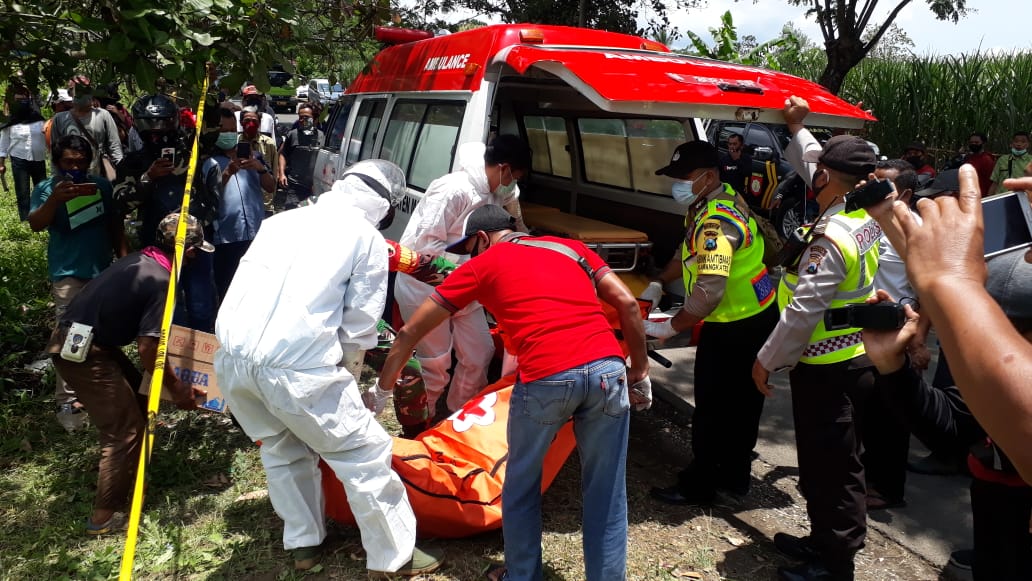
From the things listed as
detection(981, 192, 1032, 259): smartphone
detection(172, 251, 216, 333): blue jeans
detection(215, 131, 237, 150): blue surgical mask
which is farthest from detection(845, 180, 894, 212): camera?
detection(215, 131, 237, 150): blue surgical mask

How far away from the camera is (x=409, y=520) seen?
9.50ft

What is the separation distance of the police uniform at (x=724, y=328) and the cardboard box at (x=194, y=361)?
234 centimetres

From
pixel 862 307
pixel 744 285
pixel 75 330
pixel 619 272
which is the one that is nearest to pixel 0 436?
pixel 75 330

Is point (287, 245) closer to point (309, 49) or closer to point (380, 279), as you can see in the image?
point (380, 279)

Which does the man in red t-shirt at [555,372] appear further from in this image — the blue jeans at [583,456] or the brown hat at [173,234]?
the brown hat at [173,234]

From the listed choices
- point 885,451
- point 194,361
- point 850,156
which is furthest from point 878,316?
point 194,361

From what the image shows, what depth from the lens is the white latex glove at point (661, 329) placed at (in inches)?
142

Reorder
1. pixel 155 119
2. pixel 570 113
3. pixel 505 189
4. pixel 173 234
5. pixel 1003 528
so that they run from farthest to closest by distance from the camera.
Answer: pixel 570 113, pixel 155 119, pixel 505 189, pixel 173 234, pixel 1003 528

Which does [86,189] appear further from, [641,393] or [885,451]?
[885,451]

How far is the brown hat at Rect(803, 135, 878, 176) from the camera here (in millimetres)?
2943

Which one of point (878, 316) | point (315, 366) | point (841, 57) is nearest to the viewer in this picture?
point (878, 316)

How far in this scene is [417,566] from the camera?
116 inches

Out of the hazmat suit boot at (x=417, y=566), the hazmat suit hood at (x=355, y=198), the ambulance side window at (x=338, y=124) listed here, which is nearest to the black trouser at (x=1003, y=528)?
the hazmat suit boot at (x=417, y=566)

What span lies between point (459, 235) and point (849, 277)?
2117 mm
